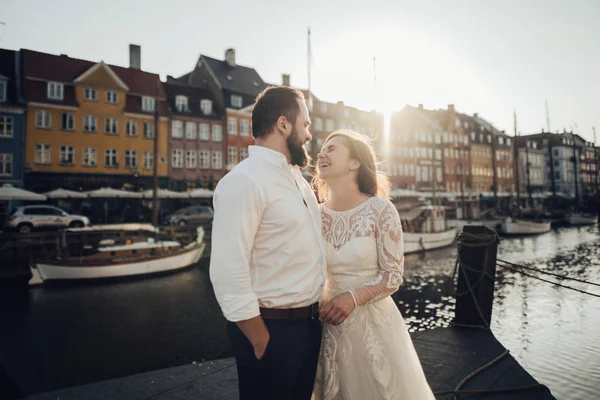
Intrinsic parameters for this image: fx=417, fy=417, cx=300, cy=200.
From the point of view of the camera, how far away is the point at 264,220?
1.93 m

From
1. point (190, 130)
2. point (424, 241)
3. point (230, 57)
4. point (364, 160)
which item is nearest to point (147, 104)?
point (190, 130)

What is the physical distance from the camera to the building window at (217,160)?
3788 cm

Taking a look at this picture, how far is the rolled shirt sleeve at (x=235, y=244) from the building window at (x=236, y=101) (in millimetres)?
38984

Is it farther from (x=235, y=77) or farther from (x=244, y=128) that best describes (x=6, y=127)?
(x=235, y=77)

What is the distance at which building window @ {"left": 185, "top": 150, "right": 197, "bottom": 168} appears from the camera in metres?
36.4

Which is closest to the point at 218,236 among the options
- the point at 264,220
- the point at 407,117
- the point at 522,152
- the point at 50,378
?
the point at 264,220

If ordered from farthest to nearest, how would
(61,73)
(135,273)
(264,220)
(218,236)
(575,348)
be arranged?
1. (61,73)
2. (135,273)
3. (575,348)
4. (264,220)
5. (218,236)

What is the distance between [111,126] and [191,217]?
37.8 ft

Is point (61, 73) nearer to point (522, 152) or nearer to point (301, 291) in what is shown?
point (301, 291)

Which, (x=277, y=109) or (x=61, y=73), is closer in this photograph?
(x=277, y=109)

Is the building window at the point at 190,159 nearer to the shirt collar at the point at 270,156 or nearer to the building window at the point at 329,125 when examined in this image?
the building window at the point at 329,125

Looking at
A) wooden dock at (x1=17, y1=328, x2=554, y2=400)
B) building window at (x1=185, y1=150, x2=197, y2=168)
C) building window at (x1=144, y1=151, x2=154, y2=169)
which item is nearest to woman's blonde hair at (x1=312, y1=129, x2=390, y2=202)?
wooden dock at (x1=17, y1=328, x2=554, y2=400)

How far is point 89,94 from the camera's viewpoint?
3225 cm

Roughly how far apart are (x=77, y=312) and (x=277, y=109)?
13.1 m
